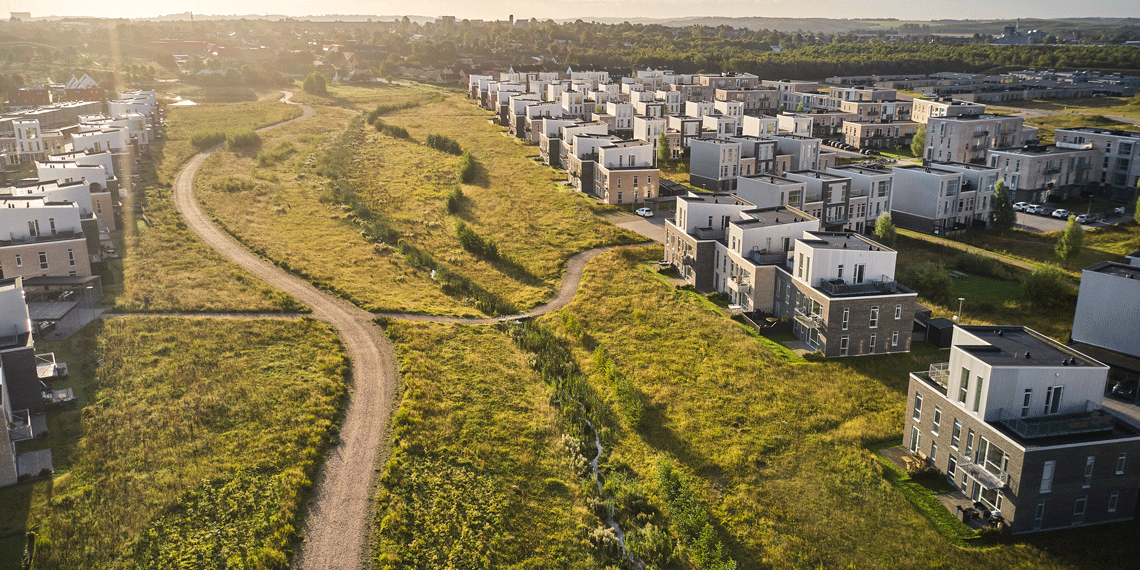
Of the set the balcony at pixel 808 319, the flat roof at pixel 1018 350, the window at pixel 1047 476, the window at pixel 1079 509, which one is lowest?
the window at pixel 1079 509

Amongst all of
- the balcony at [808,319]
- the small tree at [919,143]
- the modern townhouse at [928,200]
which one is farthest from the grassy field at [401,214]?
the small tree at [919,143]

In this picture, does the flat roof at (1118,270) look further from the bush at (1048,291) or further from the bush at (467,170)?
the bush at (467,170)

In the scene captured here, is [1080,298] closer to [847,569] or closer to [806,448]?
[806,448]

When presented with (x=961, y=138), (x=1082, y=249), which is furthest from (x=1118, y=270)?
(x=961, y=138)

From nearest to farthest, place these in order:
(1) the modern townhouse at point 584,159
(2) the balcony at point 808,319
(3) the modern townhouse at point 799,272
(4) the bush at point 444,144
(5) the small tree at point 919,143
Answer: (3) the modern townhouse at point 799,272 → (2) the balcony at point 808,319 → (1) the modern townhouse at point 584,159 → (4) the bush at point 444,144 → (5) the small tree at point 919,143

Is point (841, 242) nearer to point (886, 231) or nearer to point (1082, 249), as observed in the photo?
point (886, 231)

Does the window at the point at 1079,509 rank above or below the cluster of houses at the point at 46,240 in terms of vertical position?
below

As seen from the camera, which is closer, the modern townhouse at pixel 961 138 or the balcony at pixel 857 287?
the balcony at pixel 857 287
